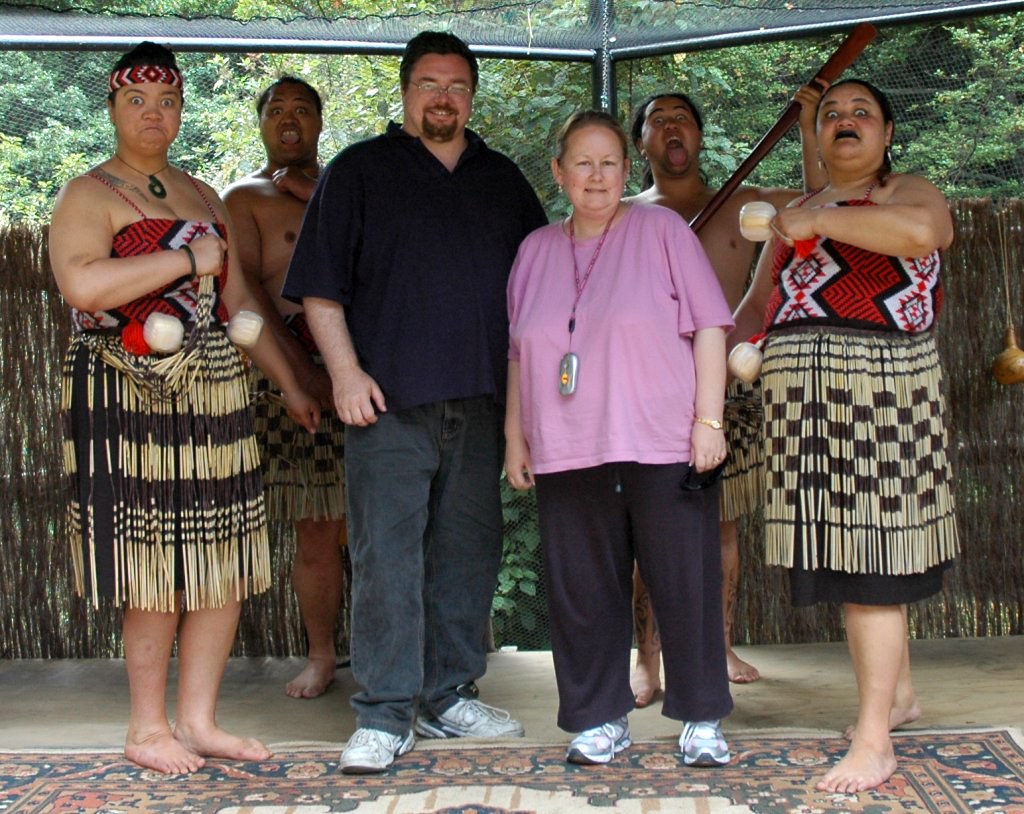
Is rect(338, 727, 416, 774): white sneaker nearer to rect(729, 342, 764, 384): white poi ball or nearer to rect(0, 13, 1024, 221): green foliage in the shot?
rect(729, 342, 764, 384): white poi ball

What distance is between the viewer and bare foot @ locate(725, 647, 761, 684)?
423cm

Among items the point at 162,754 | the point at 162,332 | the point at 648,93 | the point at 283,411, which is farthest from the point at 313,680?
the point at 648,93

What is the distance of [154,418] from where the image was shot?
3.28 m

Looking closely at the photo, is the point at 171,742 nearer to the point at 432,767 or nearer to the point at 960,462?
the point at 432,767

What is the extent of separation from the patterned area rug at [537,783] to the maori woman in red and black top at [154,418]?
0.52 feet

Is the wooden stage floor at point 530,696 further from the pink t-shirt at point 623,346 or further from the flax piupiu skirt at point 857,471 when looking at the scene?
the pink t-shirt at point 623,346

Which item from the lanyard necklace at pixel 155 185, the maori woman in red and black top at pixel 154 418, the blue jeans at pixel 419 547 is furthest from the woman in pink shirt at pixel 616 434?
the lanyard necklace at pixel 155 185

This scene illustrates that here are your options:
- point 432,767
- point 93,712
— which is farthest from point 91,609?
point 432,767

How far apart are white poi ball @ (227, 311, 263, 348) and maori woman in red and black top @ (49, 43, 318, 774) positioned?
0.05 metres

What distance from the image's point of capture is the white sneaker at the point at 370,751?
10.7 feet

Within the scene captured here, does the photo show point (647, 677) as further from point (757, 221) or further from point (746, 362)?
point (757, 221)

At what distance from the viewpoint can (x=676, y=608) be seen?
10.5 feet

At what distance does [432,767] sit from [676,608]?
28.1 inches

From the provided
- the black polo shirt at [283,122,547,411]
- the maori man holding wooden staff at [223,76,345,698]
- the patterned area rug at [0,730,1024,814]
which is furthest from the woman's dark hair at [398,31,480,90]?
the patterned area rug at [0,730,1024,814]
